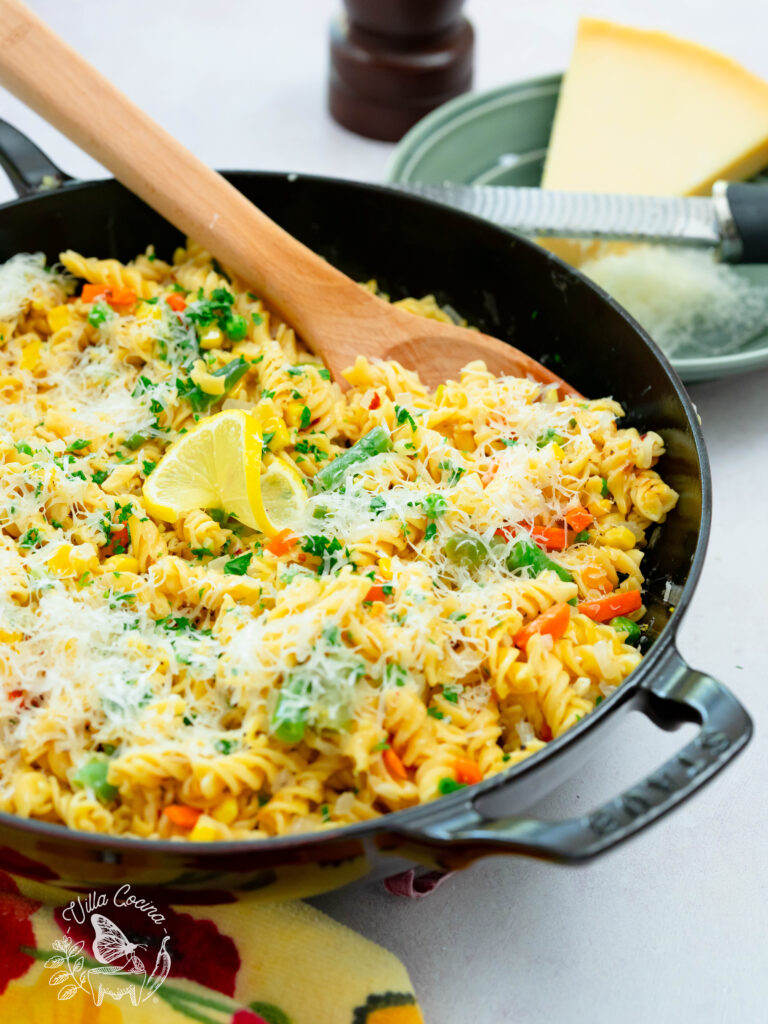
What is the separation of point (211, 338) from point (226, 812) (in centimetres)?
162

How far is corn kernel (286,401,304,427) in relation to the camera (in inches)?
119

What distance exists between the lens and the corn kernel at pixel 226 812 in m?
2.17

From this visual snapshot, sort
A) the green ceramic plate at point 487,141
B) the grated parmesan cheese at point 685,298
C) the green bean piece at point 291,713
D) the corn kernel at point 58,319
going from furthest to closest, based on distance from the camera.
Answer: the green ceramic plate at point 487,141 < the grated parmesan cheese at point 685,298 < the corn kernel at point 58,319 < the green bean piece at point 291,713

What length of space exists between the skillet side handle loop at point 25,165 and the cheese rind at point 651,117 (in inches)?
84.0

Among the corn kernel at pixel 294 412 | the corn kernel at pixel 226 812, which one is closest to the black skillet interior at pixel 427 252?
the corn kernel at pixel 294 412

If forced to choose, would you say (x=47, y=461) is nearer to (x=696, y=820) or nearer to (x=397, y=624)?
(x=397, y=624)

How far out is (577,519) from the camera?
2824mm

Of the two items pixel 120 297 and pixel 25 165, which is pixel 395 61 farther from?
pixel 120 297

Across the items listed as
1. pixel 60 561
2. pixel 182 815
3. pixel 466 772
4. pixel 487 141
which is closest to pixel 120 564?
pixel 60 561

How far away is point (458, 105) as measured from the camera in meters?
4.54

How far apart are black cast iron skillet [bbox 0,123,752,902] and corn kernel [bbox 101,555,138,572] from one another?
2.62ft

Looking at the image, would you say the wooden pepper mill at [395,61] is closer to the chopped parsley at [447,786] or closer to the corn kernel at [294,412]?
the corn kernel at [294,412]

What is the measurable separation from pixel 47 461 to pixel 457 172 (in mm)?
2598

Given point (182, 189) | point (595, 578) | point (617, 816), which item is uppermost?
point (182, 189)
